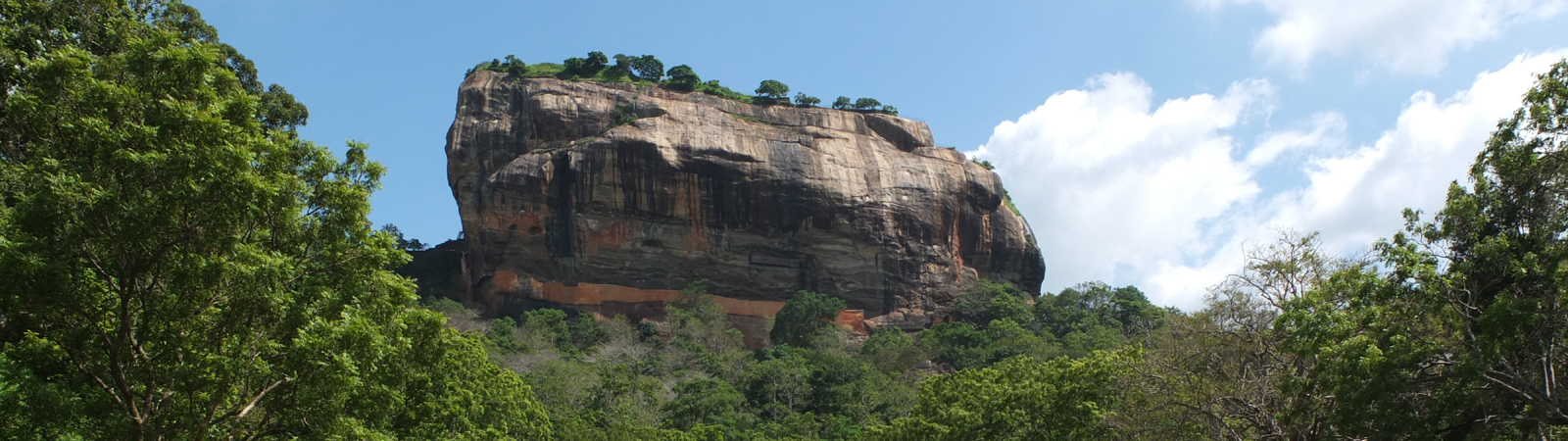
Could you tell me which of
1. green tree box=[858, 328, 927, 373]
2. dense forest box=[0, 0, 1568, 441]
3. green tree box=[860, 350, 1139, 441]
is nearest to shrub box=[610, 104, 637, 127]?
green tree box=[858, 328, 927, 373]

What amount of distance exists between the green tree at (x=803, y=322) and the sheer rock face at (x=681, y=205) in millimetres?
2641

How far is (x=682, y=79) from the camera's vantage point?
58906mm

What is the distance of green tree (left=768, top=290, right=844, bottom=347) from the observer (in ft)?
171

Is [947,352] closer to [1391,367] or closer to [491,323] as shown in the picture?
[491,323]

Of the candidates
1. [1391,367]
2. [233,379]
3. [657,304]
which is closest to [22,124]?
[233,379]

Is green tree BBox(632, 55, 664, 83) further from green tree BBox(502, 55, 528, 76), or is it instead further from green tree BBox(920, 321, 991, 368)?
green tree BBox(920, 321, 991, 368)

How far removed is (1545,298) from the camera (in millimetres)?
10211

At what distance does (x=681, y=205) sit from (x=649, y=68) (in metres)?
9.81

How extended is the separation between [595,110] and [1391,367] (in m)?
48.3

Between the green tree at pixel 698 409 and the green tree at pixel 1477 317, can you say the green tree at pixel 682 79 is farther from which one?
the green tree at pixel 1477 317

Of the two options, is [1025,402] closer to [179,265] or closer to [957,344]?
[179,265]

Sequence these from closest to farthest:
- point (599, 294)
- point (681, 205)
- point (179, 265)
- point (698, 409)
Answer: point (179, 265) < point (698, 409) < point (681, 205) < point (599, 294)

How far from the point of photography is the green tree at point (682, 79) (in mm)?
58469

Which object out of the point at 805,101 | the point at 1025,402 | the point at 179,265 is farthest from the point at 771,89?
the point at 179,265
